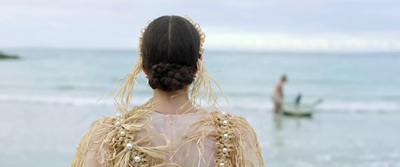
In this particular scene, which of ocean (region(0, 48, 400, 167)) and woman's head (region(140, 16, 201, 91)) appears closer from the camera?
woman's head (region(140, 16, 201, 91))

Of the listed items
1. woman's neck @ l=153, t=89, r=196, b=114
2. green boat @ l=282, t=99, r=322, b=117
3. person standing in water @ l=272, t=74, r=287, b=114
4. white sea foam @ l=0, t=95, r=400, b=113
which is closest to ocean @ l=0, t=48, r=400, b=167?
white sea foam @ l=0, t=95, r=400, b=113

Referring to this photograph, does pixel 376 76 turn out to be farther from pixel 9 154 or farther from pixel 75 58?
pixel 9 154

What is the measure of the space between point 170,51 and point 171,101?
18 centimetres

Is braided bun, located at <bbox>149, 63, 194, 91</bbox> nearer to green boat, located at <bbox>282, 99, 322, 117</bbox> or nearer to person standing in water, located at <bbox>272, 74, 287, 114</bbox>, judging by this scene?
green boat, located at <bbox>282, 99, 322, 117</bbox>

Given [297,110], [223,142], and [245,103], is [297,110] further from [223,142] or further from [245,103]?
[223,142]

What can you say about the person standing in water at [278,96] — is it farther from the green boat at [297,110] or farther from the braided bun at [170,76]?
the braided bun at [170,76]

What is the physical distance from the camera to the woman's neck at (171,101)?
168 centimetres

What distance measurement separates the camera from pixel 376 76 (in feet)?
99.9

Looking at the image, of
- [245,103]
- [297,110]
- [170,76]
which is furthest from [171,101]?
[245,103]

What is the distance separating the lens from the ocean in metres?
8.91

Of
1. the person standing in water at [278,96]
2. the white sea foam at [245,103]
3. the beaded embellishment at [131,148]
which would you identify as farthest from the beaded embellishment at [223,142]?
the white sea foam at [245,103]

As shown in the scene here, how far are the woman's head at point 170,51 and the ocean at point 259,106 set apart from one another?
2.11 feet

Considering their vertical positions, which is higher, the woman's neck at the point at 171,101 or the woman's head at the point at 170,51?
the woman's head at the point at 170,51

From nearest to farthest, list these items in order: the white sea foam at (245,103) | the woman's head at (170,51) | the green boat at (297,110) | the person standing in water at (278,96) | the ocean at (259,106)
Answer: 1. the woman's head at (170,51)
2. the ocean at (259,106)
3. the green boat at (297,110)
4. the person standing in water at (278,96)
5. the white sea foam at (245,103)
